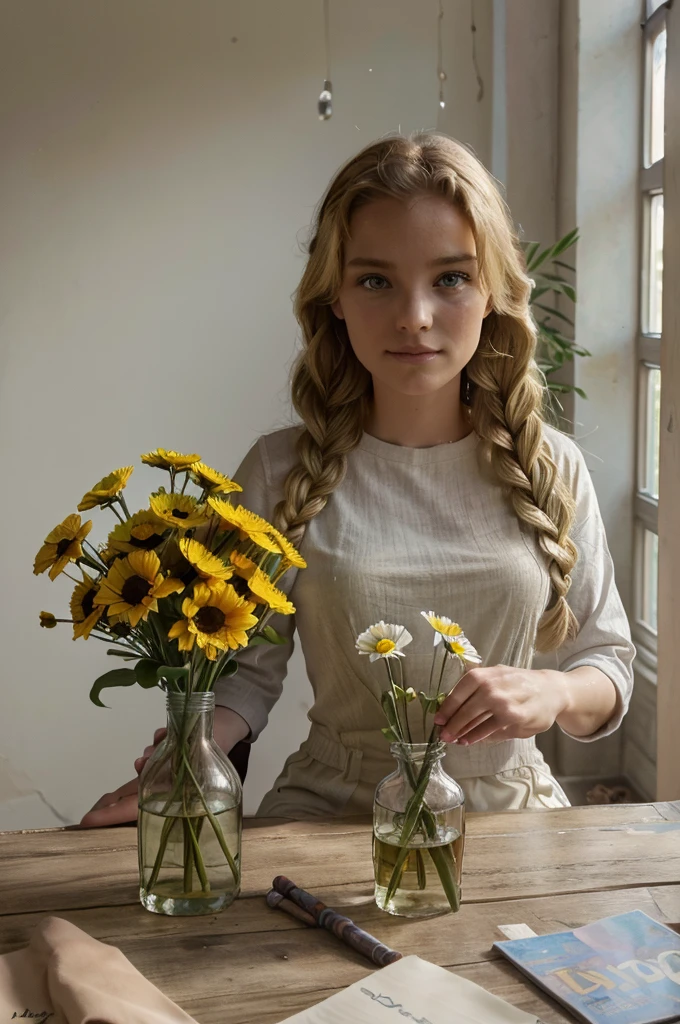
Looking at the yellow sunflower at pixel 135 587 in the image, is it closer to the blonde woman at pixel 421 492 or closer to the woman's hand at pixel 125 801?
the woman's hand at pixel 125 801

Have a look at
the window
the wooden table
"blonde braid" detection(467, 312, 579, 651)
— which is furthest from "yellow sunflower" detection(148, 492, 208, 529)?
the window

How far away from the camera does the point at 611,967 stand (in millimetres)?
953

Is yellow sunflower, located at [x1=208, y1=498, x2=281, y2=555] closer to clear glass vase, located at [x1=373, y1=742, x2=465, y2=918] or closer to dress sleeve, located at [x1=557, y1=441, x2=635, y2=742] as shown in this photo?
clear glass vase, located at [x1=373, y1=742, x2=465, y2=918]

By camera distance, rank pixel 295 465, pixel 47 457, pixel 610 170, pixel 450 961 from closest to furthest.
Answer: pixel 450 961 < pixel 295 465 < pixel 610 170 < pixel 47 457

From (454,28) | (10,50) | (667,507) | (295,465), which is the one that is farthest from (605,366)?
(10,50)

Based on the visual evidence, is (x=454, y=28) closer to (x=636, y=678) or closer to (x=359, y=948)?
(x=636, y=678)

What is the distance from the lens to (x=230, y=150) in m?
2.59

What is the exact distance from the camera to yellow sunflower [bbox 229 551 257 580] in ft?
3.24

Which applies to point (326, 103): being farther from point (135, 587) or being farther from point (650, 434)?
point (135, 587)

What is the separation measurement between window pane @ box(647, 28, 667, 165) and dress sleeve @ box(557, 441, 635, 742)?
3.70 ft

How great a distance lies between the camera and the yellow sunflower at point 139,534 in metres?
0.98

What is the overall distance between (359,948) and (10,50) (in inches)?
87.4

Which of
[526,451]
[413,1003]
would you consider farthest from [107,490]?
[526,451]

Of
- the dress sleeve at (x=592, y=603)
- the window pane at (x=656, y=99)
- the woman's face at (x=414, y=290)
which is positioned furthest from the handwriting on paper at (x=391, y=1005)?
the window pane at (x=656, y=99)
